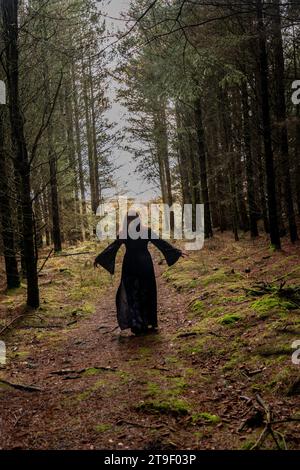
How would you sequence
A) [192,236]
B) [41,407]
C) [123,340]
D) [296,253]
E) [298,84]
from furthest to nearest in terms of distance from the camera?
[192,236] → [298,84] → [296,253] → [123,340] → [41,407]

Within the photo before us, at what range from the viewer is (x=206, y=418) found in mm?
4266

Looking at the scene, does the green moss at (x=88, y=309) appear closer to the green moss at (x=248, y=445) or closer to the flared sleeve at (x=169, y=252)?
the flared sleeve at (x=169, y=252)

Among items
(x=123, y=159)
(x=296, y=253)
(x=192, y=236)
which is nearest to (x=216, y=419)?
(x=296, y=253)

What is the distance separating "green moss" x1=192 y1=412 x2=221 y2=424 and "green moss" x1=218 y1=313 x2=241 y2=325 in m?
2.80

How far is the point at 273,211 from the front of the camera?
13.3 meters

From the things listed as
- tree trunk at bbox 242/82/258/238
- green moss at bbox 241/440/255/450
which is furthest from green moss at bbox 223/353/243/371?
tree trunk at bbox 242/82/258/238

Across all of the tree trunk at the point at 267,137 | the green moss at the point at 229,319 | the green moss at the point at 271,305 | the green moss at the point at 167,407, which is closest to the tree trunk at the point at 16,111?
the green moss at the point at 229,319

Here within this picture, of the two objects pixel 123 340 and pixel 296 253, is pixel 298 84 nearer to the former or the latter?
pixel 296 253

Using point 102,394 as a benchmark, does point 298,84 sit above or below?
above

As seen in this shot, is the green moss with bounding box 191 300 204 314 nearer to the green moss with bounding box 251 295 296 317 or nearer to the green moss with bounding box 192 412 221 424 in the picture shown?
the green moss with bounding box 251 295 296 317

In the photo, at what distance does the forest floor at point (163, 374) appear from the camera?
13.2 feet

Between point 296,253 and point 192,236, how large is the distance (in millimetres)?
10828

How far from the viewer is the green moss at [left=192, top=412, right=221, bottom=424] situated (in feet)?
13.8

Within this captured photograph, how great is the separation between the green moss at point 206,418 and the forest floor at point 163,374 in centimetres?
1
